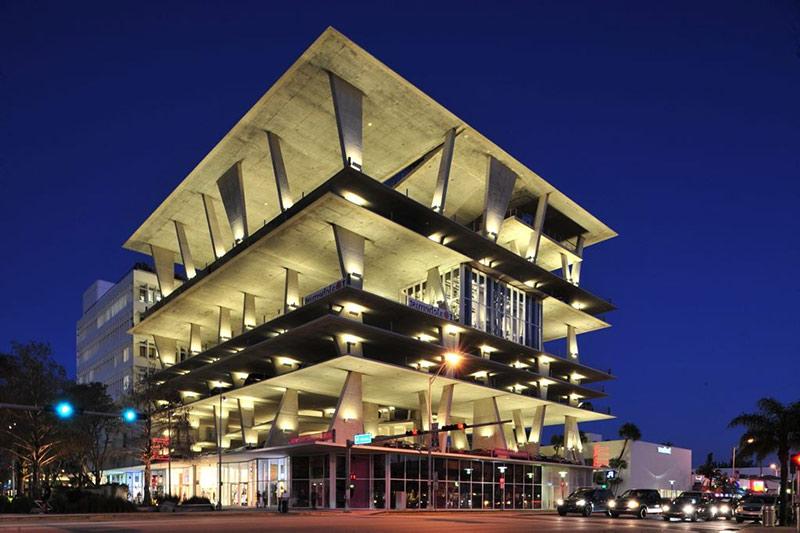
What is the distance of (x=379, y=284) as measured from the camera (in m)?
79.5

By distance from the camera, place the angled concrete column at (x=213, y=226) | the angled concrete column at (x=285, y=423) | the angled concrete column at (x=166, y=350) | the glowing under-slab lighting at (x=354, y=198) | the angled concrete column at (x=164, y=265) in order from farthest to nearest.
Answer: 1. the angled concrete column at (x=166, y=350)
2. the angled concrete column at (x=164, y=265)
3. the angled concrete column at (x=213, y=226)
4. the angled concrete column at (x=285, y=423)
5. the glowing under-slab lighting at (x=354, y=198)

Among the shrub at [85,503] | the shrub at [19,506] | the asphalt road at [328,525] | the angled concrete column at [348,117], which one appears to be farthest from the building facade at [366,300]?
the shrub at [19,506]

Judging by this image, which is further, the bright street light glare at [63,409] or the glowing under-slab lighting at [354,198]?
the glowing under-slab lighting at [354,198]

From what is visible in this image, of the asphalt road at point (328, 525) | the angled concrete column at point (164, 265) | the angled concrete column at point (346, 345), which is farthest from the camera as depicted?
the angled concrete column at point (164, 265)

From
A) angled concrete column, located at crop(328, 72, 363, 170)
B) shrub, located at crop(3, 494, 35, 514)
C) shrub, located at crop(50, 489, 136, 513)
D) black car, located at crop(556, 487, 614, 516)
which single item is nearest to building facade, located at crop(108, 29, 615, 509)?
angled concrete column, located at crop(328, 72, 363, 170)

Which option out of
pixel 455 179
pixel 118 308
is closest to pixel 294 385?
pixel 455 179

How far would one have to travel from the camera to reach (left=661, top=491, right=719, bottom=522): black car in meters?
45.3

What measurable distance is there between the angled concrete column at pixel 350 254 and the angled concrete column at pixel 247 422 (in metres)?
23.8

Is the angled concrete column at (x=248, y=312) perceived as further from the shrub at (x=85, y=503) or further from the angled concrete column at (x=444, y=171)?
the shrub at (x=85, y=503)

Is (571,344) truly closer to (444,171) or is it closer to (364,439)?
(444,171)

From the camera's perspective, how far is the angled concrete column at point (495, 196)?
243 feet

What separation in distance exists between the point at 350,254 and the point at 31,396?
29.3 meters

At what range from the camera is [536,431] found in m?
84.6

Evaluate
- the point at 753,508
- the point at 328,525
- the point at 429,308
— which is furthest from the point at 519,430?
the point at 328,525
